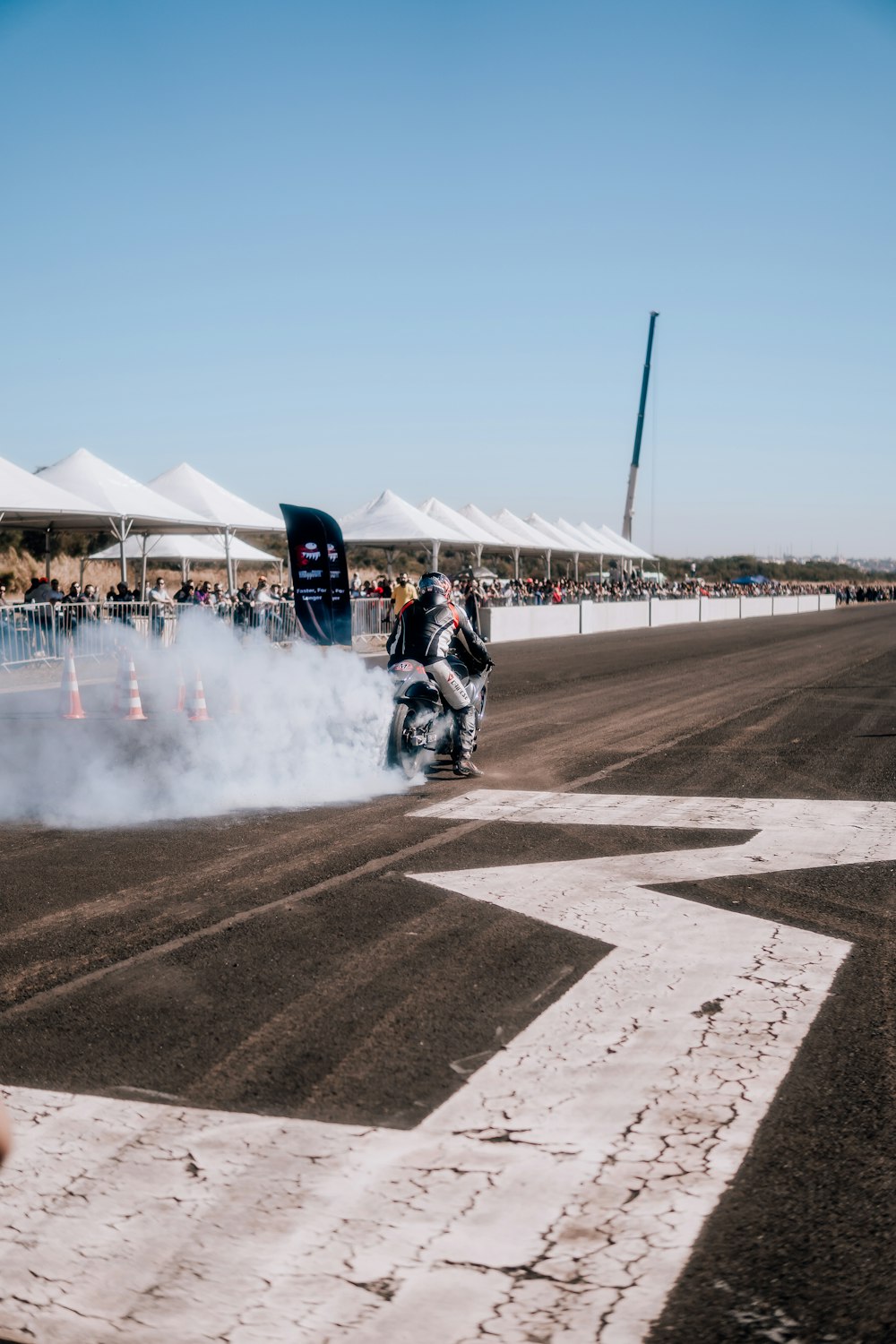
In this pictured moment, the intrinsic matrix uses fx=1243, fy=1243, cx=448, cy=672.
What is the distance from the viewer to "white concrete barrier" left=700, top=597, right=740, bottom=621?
58781 mm

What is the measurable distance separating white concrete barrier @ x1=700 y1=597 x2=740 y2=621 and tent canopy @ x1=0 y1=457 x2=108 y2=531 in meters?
37.6

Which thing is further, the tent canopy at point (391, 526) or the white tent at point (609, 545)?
the white tent at point (609, 545)

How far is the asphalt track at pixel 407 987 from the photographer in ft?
10.0

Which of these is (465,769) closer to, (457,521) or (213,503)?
(213,503)

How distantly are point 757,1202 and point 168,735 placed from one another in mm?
10895

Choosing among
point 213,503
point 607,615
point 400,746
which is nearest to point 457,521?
point 607,615

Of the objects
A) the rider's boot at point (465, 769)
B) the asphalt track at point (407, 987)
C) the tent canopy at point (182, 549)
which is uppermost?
the tent canopy at point (182, 549)

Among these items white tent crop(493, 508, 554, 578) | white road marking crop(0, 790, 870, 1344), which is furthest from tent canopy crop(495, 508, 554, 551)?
white road marking crop(0, 790, 870, 1344)

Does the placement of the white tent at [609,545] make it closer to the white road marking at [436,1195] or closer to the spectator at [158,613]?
the spectator at [158,613]

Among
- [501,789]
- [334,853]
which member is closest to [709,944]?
[334,853]

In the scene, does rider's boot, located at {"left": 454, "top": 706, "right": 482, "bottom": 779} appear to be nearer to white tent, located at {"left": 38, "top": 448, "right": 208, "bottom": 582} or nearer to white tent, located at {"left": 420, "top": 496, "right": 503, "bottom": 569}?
white tent, located at {"left": 38, "top": 448, "right": 208, "bottom": 582}

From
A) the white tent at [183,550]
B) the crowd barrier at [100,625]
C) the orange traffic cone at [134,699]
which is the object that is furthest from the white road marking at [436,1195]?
the white tent at [183,550]

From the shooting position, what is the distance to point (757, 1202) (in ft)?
10.7

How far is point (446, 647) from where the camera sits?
34.7ft
